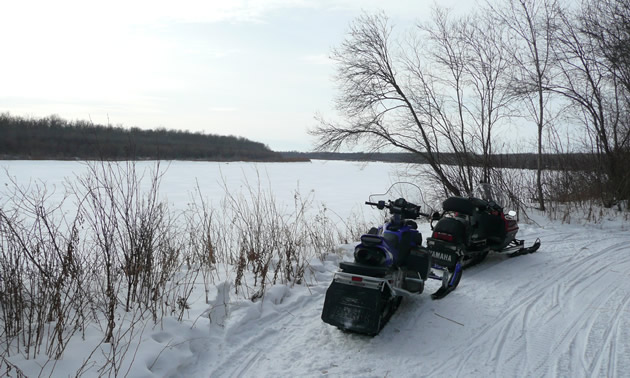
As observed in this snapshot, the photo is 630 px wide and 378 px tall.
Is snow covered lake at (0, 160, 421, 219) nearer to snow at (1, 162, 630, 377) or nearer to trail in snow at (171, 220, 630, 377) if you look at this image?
snow at (1, 162, 630, 377)

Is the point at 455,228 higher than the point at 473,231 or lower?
higher

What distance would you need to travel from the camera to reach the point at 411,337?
3574 mm

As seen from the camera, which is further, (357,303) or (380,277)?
(380,277)

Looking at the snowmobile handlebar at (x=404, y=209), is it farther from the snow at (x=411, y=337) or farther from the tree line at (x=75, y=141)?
the tree line at (x=75, y=141)

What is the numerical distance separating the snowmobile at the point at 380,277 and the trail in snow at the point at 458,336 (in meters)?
0.23

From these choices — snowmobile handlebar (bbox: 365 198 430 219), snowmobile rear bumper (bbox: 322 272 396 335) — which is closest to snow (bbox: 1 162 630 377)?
snowmobile rear bumper (bbox: 322 272 396 335)

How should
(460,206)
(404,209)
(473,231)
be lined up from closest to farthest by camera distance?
(404,209), (460,206), (473,231)

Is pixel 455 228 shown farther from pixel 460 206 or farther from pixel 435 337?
pixel 435 337

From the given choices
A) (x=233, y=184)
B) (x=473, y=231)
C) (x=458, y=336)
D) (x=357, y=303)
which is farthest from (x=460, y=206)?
(x=233, y=184)

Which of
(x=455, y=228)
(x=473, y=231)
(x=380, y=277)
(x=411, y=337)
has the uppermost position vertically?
(x=455, y=228)

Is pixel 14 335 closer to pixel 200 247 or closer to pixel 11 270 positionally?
pixel 11 270

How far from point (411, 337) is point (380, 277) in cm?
63

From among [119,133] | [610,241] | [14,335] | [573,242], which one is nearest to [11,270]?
[14,335]

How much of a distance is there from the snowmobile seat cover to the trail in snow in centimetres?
101
